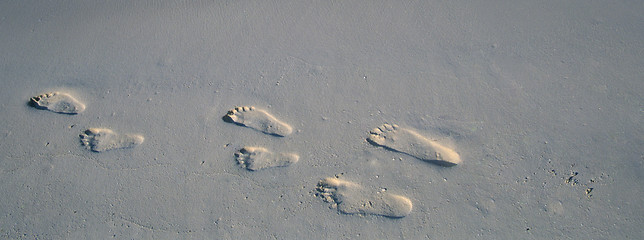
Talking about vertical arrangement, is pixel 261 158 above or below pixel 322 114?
below

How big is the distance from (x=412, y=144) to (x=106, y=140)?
192 centimetres

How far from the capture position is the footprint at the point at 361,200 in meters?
2.12

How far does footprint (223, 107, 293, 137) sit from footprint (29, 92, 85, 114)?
0.99m

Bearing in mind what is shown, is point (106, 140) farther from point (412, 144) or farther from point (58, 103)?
point (412, 144)

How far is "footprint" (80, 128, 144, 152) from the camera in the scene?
7.50ft

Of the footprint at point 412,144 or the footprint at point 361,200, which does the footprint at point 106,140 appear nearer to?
the footprint at point 361,200

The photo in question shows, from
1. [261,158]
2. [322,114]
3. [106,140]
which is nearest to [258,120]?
[261,158]

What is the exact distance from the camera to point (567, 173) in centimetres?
218

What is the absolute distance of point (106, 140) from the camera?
7.54ft

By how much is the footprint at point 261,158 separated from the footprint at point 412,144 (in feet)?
1.71

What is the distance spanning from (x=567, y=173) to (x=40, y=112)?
10.9ft

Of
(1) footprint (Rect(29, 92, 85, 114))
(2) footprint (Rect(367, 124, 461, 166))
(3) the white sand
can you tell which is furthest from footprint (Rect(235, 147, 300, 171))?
(1) footprint (Rect(29, 92, 85, 114))

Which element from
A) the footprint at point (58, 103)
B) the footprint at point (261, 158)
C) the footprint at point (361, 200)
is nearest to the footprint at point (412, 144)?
the footprint at point (361, 200)

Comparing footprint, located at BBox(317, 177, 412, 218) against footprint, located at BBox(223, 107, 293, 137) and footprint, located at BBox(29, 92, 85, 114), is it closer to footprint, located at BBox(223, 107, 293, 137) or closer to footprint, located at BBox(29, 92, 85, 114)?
footprint, located at BBox(223, 107, 293, 137)
